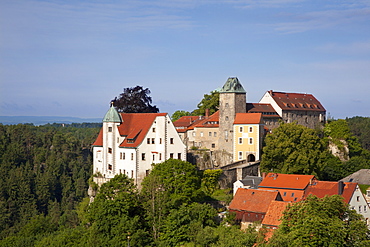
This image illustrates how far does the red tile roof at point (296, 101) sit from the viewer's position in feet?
262

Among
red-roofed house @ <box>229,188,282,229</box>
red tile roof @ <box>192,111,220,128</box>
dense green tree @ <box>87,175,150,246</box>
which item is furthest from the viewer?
red tile roof @ <box>192,111,220,128</box>

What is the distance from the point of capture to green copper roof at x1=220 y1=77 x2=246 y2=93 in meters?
70.6

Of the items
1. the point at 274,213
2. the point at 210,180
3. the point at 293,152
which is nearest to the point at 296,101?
the point at 293,152

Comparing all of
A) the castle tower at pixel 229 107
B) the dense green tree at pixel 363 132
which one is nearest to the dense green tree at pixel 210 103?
the castle tower at pixel 229 107

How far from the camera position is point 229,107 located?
70.6m

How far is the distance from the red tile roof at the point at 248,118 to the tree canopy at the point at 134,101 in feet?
45.2

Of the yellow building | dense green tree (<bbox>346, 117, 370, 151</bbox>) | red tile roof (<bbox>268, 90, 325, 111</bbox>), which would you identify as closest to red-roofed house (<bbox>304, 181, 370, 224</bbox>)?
the yellow building

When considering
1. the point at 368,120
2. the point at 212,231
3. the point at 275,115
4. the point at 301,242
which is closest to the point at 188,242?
the point at 212,231

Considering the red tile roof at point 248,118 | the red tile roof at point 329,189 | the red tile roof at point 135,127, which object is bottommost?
the red tile roof at point 329,189

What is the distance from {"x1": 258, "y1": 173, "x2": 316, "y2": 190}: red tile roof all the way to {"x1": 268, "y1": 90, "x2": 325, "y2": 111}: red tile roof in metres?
21.6

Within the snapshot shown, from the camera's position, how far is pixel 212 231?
48188 mm

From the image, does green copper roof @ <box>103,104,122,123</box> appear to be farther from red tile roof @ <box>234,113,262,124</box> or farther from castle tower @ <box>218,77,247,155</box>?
red tile roof @ <box>234,113,262,124</box>

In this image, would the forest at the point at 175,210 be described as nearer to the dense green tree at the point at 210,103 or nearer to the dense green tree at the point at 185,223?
the dense green tree at the point at 185,223

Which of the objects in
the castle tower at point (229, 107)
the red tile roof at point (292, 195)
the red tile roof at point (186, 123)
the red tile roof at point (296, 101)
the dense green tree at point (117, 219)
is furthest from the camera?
the red tile roof at point (296, 101)
